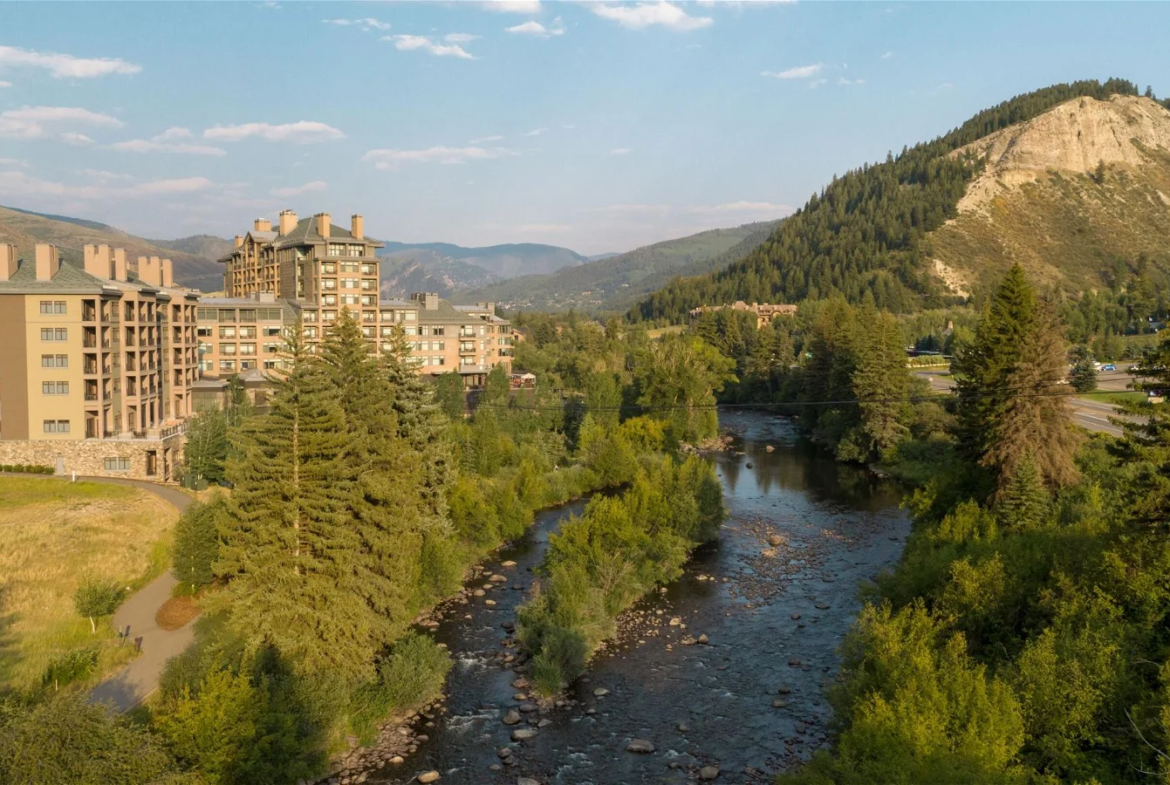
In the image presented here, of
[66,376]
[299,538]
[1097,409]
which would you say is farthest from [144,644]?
[1097,409]

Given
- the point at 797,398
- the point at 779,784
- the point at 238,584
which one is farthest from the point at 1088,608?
the point at 797,398

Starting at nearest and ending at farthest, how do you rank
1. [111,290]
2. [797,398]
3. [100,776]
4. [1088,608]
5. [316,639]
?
[100,776] → [1088,608] → [316,639] → [111,290] → [797,398]

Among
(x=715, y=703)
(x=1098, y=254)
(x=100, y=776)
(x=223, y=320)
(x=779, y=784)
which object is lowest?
(x=715, y=703)

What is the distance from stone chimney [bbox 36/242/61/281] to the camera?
44719 mm

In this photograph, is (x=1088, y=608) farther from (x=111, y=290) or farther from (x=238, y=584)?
(x=111, y=290)

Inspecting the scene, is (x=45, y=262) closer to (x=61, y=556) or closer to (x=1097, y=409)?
(x=61, y=556)

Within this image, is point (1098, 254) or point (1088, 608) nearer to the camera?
point (1088, 608)

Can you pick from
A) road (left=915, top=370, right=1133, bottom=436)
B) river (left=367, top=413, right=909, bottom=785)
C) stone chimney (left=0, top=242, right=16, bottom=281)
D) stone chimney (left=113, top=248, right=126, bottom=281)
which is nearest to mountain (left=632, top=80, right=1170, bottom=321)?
road (left=915, top=370, right=1133, bottom=436)

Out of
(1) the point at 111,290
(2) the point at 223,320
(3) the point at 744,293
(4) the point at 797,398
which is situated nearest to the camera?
(1) the point at 111,290

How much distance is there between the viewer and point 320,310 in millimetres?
75438

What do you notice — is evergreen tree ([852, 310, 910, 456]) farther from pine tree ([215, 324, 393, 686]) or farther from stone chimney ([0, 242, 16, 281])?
stone chimney ([0, 242, 16, 281])

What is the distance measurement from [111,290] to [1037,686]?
46877 millimetres

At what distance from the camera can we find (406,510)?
1145 inches

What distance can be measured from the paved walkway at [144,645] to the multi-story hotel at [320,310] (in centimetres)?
3544
